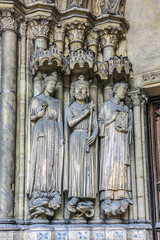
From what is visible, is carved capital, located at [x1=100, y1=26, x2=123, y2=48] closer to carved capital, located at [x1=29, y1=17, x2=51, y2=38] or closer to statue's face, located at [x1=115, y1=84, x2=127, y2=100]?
statue's face, located at [x1=115, y1=84, x2=127, y2=100]

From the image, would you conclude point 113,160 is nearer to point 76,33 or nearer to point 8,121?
point 8,121

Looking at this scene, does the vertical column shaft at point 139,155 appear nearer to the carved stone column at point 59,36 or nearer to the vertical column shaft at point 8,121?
the carved stone column at point 59,36

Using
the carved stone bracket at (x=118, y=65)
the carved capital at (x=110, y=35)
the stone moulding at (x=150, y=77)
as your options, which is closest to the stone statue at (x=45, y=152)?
the carved stone bracket at (x=118, y=65)

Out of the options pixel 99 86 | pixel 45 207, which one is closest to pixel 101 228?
pixel 45 207

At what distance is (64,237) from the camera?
5809 millimetres

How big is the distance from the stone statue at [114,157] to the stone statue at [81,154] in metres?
0.14

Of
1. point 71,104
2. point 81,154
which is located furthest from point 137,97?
point 81,154

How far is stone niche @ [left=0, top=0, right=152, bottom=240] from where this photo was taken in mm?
5883

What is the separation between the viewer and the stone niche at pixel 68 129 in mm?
5883

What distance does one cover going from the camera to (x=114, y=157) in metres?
6.14

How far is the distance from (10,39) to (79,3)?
49.6 inches

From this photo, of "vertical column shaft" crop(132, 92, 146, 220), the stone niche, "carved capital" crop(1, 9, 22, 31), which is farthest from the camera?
"carved capital" crop(1, 9, 22, 31)

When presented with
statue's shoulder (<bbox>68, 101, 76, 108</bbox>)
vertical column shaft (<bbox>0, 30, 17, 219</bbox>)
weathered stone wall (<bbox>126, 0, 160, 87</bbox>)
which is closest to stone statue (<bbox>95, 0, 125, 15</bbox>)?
weathered stone wall (<bbox>126, 0, 160, 87</bbox>)

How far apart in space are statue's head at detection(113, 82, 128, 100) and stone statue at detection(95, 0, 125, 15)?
1.23 meters
